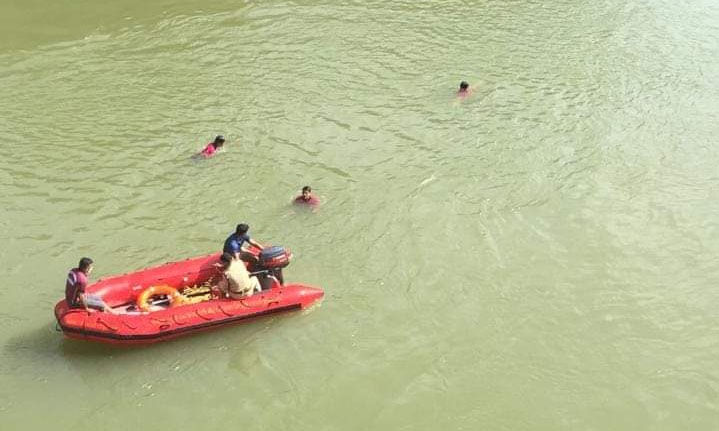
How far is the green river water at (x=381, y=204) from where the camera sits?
8812 mm

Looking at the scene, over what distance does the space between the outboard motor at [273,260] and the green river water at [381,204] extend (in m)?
0.61

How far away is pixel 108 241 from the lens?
10867 mm

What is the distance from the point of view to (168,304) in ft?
31.1

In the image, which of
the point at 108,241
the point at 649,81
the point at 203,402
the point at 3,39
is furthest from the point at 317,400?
the point at 3,39

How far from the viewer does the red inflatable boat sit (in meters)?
8.74

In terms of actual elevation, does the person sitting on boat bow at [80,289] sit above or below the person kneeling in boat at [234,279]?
above

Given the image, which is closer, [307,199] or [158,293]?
[158,293]

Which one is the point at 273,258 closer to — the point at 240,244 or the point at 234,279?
the point at 240,244

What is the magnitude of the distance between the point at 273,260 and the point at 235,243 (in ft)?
1.94

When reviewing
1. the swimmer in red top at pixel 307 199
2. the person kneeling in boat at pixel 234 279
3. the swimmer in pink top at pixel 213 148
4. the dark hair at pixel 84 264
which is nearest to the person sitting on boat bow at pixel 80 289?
the dark hair at pixel 84 264

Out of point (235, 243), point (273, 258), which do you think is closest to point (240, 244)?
point (235, 243)

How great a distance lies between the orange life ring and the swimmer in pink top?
12.6 feet

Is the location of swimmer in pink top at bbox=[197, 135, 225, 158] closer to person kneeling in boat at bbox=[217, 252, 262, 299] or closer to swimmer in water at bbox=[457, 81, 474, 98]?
person kneeling in boat at bbox=[217, 252, 262, 299]

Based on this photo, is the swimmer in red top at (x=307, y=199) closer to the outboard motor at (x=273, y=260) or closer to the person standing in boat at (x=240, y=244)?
the person standing in boat at (x=240, y=244)
